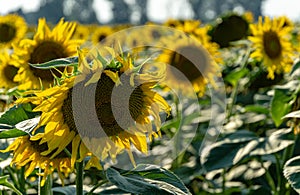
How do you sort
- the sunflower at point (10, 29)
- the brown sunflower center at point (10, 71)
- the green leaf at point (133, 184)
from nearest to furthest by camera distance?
the green leaf at point (133, 184), the brown sunflower center at point (10, 71), the sunflower at point (10, 29)

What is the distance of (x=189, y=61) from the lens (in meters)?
2.47

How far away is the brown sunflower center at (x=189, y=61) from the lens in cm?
245

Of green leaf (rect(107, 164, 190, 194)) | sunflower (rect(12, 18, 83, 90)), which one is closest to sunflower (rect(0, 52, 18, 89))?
sunflower (rect(12, 18, 83, 90))

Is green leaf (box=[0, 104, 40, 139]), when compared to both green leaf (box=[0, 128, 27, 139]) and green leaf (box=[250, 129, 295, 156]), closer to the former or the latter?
green leaf (box=[0, 128, 27, 139])

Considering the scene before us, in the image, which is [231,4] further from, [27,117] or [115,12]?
[27,117]

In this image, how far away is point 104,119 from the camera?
110cm

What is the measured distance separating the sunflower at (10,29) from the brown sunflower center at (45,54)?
1456 mm

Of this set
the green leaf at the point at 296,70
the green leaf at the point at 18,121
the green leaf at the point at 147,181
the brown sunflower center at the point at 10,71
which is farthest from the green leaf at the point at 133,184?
the brown sunflower center at the point at 10,71

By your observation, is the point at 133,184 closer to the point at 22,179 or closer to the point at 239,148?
the point at 22,179

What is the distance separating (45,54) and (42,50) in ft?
0.06

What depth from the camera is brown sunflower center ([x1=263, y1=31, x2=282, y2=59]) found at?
257cm

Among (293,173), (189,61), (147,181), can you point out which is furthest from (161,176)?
(189,61)

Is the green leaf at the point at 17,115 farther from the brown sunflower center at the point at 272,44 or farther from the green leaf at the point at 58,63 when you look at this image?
the brown sunflower center at the point at 272,44

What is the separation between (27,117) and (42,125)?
0.25ft
